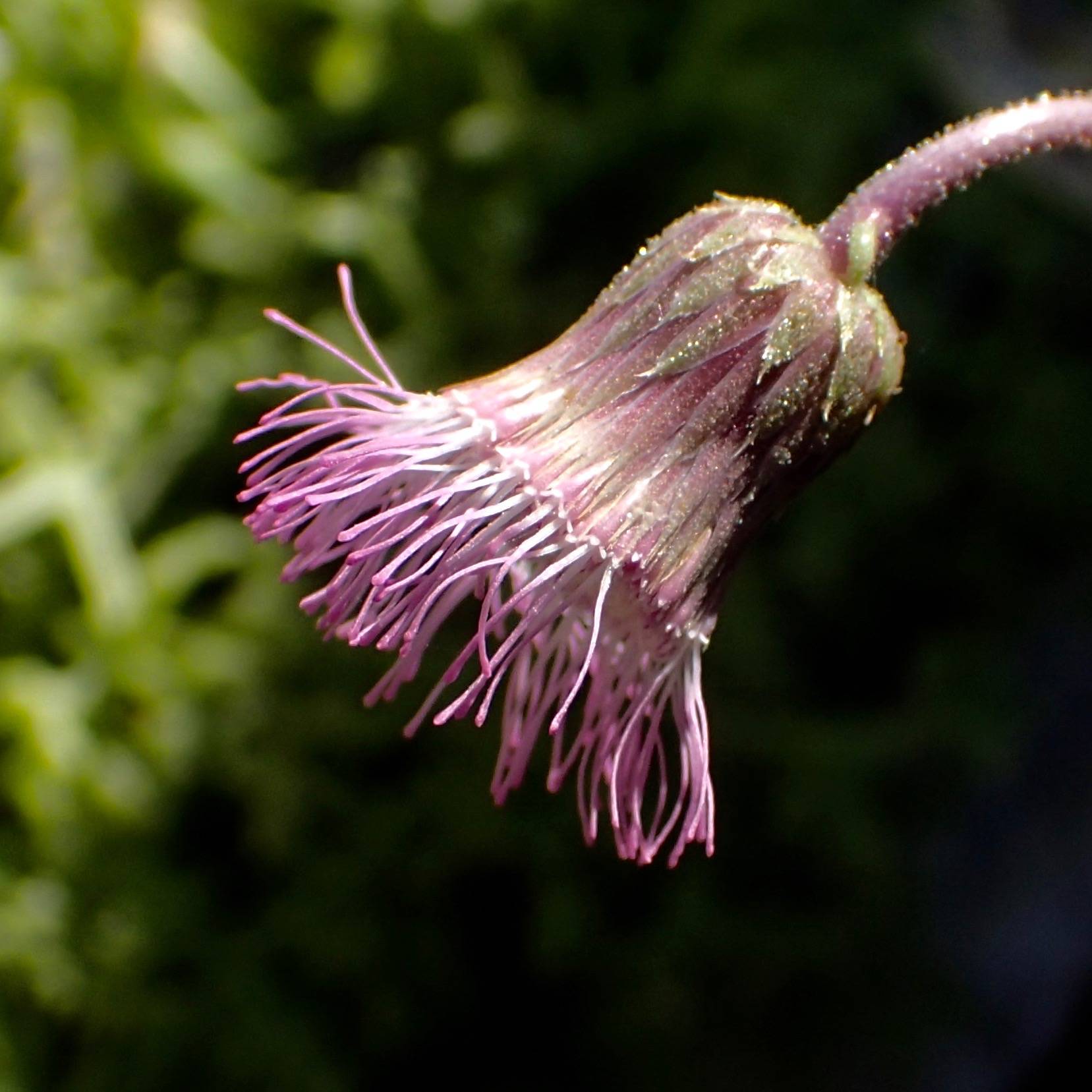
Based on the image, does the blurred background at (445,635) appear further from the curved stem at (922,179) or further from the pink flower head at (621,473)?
the curved stem at (922,179)

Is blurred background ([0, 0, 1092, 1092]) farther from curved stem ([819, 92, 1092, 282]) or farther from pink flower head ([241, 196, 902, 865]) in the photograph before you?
curved stem ([819, 92, 1092, 282])

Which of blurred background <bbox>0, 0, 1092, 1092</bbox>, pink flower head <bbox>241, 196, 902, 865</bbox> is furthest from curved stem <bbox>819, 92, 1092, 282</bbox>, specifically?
blurred background <bbox>0, 0, 1092, 1092</bbox>

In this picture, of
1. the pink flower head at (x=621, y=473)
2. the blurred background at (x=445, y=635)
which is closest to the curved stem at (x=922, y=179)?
the pink flower head at (x=621, y=473)

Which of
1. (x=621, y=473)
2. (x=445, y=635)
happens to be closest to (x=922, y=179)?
(x=621, y=473)

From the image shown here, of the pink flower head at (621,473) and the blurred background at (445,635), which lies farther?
the blurred background at (445,635)

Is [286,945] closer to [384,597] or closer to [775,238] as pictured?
[384,597]

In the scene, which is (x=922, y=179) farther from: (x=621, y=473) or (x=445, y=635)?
(x=445, y=635)
